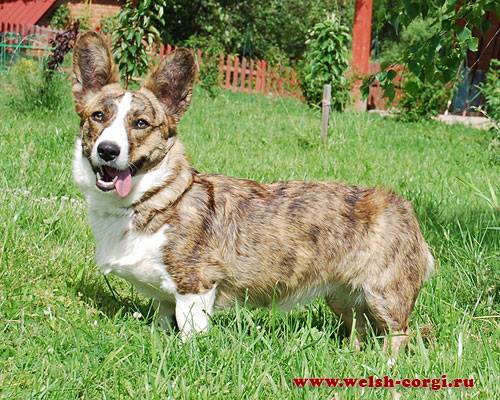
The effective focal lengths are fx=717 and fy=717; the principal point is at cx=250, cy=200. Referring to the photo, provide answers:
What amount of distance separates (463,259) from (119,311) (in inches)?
91.4

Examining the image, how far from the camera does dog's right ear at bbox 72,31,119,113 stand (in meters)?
3.89

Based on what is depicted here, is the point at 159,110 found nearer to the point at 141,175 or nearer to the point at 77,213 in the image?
the point at 141,175

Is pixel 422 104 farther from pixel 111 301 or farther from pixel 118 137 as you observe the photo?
pixel 118 137

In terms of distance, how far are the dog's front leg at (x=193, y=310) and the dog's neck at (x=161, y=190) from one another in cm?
40

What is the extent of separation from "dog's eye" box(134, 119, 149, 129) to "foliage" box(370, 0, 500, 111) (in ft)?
4.99

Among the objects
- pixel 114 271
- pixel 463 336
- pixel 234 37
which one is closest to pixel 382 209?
pixel 463 336

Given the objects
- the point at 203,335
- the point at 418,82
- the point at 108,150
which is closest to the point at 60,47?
the point at 418,82

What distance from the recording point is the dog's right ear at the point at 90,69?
3.89 meters

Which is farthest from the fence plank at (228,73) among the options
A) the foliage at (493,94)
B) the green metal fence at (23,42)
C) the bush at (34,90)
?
the bush at (34,90)

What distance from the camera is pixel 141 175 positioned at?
146 inches

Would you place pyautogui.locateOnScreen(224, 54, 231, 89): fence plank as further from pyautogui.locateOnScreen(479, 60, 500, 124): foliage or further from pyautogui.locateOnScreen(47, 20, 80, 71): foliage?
pyautogui.locateOnScreen(47, 20, 80, 71): foliage

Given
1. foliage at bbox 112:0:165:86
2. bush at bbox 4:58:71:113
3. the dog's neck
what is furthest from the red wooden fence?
the dog's neck

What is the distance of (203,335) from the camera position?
3307 mm

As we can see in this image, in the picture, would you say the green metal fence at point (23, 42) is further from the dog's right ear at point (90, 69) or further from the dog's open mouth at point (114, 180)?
the dog's open mouth at point (114, 180)
